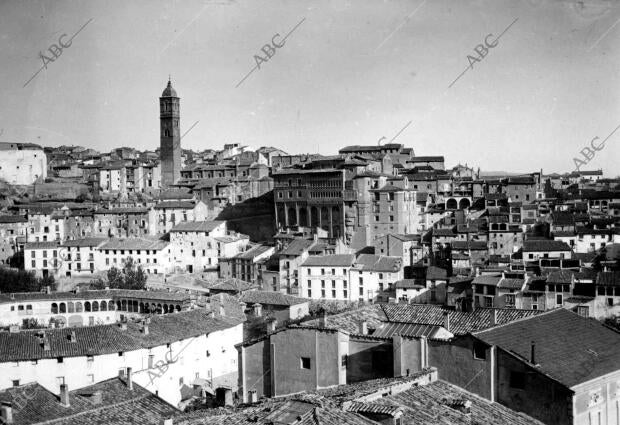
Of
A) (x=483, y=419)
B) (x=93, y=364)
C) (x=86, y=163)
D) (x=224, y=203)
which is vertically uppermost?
(x=86, y=163)

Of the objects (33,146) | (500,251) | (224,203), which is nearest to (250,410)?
(500,251)

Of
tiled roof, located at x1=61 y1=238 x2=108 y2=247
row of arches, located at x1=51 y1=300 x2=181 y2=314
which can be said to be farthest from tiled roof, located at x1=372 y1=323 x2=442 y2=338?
tiled roof, located at x1=61 y1=238 x2=108 y2=247

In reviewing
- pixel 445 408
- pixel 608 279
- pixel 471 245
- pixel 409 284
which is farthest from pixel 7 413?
pixel 471 245

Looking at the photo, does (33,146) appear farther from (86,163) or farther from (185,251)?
(185,251)

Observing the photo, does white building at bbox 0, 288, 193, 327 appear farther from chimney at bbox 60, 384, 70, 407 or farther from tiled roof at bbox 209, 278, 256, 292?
chimney at bbox 60, 384, 70, 407

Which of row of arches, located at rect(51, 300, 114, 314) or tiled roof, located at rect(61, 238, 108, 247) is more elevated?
tiled roof, located at rect(61, 238, 108, 247)

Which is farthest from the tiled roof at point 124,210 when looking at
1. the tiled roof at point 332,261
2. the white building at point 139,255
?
the tiled roof at point 332,261

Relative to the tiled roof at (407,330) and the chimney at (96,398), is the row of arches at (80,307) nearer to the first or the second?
the chimney at (96,398)
